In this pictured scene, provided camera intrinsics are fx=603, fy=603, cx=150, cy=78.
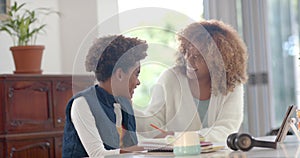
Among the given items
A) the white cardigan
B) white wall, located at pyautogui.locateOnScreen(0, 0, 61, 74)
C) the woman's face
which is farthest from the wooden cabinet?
the woman's face

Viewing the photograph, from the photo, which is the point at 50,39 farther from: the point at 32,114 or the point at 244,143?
the point at 244,143

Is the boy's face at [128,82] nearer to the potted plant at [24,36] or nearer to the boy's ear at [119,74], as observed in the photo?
the boy's ear at [119,74]

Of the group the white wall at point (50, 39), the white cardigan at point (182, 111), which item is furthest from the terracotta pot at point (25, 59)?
the white cardigan at point (182, 111)

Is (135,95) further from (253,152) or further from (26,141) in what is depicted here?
(26,141)

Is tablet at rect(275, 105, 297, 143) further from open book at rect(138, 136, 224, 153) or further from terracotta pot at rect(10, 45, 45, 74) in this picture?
terracotta pot at rect(10, 45, 45, 74)

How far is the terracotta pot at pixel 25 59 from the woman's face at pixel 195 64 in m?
1.63

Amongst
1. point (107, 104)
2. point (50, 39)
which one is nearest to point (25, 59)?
point (50, 39)

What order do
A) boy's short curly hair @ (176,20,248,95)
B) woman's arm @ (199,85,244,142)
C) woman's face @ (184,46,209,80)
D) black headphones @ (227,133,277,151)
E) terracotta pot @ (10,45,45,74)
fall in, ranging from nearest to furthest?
black headphones @ (227,133,277,151) < woman's face @ (184,46,209,80) < boy's short curly hair @ (176,20,248,95) < woman's arm @ (199,85,244,142) < terracotta pot @ (10,45,45,74)

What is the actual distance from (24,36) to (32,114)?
1.78 ft

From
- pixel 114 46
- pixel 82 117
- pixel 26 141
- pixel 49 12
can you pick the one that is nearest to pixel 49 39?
pixel 49 12

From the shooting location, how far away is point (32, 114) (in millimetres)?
3588

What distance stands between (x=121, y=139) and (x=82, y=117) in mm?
292

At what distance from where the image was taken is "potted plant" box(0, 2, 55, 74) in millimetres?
3715

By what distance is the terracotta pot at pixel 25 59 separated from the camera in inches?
146
